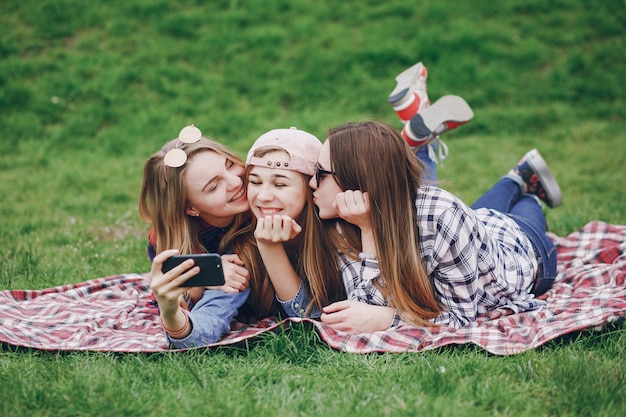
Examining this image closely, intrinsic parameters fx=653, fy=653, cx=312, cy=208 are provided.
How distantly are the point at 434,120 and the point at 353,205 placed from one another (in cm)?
163

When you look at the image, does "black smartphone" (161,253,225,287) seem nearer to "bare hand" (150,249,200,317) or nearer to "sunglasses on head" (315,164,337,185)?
"bare hand" (150,249,200,317)

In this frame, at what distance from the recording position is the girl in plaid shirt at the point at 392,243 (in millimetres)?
3256

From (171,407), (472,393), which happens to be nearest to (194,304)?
(171,407)

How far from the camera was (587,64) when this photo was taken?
31.0ft

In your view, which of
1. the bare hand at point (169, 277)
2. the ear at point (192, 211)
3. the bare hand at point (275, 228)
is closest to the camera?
the bare hand at point (169, 277)

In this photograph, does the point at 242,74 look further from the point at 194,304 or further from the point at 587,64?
the point at 194,304

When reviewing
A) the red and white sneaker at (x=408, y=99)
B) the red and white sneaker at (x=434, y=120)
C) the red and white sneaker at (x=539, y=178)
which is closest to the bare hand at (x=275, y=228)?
the red and white sneaker at (x=434, y=120)

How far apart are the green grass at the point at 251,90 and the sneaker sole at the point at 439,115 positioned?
1.32m

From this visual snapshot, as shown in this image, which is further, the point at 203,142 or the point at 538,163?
the point at 538,163

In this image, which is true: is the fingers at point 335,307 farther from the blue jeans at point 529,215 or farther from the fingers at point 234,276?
the blue jeans at point 529,215

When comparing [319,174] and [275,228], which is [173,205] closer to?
[275,228]

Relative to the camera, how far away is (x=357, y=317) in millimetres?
3297

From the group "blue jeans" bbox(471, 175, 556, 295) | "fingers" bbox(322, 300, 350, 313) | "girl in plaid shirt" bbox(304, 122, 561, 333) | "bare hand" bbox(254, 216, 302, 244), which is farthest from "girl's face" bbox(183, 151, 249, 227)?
"blue jeans" bbox(471, 175, 556, 295)

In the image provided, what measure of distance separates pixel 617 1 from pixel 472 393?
9.38m
